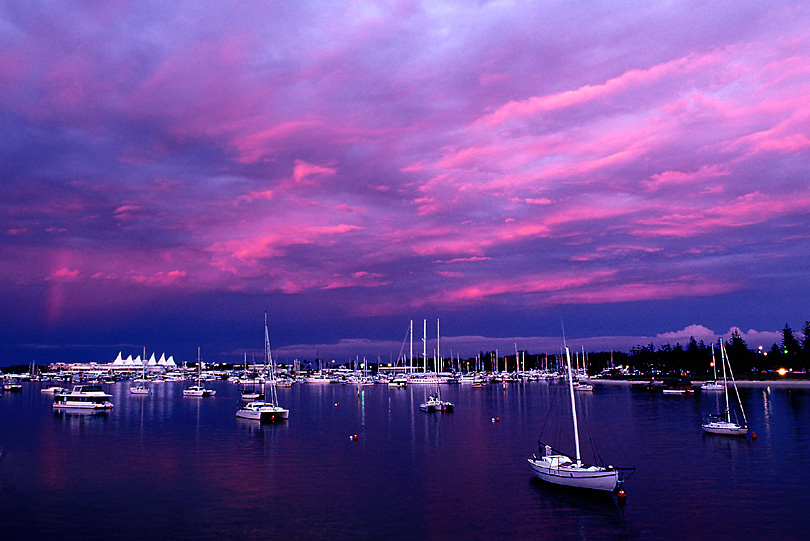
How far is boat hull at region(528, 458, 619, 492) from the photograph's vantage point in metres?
49.0

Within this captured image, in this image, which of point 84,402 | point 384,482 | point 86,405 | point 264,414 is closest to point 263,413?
point 264,414

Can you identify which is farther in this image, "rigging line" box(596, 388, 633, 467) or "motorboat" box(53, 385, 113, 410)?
"motorboat" box(53, 385, 113, 410)

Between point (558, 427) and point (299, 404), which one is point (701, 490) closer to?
point (558, 427)

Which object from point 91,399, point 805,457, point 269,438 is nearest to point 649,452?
point 805,457

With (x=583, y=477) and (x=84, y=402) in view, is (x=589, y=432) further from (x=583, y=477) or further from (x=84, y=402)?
(x=84, y=402)

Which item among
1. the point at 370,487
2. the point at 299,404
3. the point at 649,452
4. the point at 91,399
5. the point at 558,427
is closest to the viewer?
the point at 370,487

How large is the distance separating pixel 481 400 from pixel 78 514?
137000mm

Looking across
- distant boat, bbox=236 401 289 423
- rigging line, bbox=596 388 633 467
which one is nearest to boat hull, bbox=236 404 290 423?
distant boat, bbox=236 401 289 423

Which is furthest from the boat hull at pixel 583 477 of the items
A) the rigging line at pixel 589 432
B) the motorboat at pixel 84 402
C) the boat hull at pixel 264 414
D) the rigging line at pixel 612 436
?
the motorboat at pixel 84 402

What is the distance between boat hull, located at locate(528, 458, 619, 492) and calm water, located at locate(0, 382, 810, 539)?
1.08 m

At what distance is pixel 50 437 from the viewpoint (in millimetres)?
92375

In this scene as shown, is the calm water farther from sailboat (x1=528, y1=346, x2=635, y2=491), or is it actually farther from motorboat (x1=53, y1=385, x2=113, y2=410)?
motorboat (x1=53, y1=385, x2=113, y2=410)

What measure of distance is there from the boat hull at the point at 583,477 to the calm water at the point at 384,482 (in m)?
1.08

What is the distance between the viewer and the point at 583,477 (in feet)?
166
